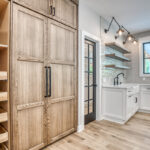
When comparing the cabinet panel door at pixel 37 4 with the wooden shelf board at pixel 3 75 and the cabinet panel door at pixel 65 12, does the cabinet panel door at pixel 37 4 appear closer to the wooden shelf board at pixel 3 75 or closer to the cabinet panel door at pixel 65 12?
the cabinet panel door at pixel 65 12

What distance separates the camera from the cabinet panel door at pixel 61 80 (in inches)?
82.0

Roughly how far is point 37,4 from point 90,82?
212 cm

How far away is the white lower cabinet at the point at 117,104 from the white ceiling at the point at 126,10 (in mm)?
2010

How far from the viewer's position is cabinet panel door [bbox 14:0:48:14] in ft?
5.59

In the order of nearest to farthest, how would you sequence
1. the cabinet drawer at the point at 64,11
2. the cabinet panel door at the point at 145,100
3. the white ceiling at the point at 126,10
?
the cabinet drawer at the point at 64,11 < the white ceiling at the point at 126,10 < the cabinet panel door at the point at 145,100

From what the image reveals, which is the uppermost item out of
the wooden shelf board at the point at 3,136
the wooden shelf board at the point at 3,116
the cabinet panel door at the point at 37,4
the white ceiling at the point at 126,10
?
the white ceiling at the point at 126,10

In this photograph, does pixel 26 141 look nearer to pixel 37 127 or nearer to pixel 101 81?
pixel 37 127

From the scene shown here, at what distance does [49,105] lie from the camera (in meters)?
2.04

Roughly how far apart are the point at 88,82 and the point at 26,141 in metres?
1.91

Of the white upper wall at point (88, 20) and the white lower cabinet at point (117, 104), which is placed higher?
the white upper wall at point (88, 20)

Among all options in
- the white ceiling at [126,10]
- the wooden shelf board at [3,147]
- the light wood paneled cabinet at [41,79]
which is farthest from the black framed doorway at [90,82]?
the wooden shelf board at [3,147]

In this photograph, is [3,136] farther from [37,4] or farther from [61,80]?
[37,4]

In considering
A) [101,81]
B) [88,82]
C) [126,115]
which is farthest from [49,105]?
[126,115]

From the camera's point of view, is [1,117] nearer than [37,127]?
Yes
